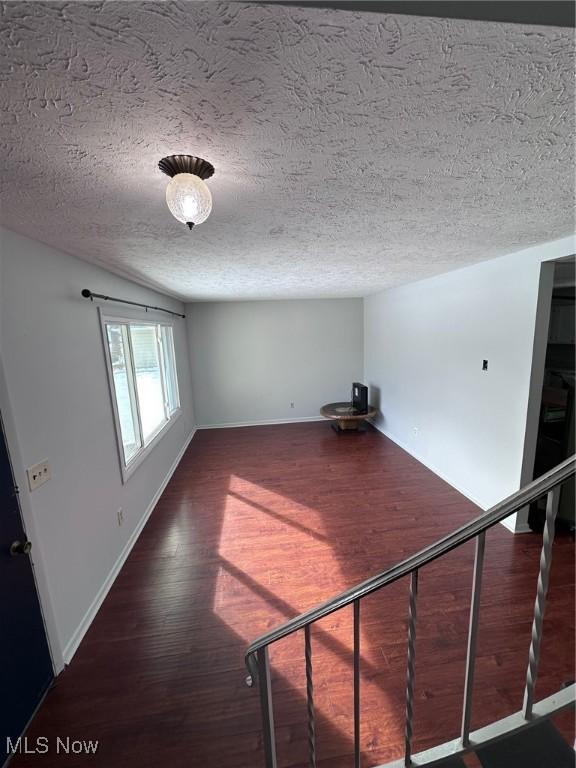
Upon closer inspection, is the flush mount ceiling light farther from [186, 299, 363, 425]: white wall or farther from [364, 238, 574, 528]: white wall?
[186, 299, 363, 425]: white wall

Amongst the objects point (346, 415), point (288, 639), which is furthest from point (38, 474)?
point (346, 415)

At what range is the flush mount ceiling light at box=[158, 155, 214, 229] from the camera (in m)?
0.95

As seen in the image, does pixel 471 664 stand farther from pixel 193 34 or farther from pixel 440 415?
pixel 440 415

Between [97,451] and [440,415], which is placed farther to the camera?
[440,415]

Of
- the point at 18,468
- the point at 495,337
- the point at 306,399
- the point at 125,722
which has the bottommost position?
the point at 125,722

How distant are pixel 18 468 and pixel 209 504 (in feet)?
6.66

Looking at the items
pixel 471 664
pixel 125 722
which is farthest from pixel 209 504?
pixel 471 664

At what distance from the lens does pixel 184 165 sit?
3.19 ft

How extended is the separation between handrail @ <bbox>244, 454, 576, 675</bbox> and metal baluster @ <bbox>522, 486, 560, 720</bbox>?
0.12 feet

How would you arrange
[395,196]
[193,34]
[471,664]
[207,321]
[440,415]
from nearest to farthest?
[193,34]
[471,664]
[395,196]
[440,415]
[207,321]

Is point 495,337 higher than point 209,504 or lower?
higher

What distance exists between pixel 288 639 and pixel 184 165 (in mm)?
2384

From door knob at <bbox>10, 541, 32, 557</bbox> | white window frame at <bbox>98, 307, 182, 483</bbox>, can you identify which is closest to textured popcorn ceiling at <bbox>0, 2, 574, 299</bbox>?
white window frame at <bbox>98, 307, 182, 483</bbox>

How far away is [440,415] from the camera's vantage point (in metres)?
3.47
